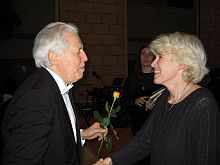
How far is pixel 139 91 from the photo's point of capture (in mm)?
3287

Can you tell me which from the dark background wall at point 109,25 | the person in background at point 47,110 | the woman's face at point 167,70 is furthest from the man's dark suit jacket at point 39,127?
the dark background wall at point 109,25

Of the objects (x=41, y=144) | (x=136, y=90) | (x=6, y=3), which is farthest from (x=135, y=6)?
(x=41, y=144)

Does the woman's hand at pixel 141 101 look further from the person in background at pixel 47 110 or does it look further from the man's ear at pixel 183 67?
the person in background at pixel 47 110

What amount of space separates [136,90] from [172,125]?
1636mm

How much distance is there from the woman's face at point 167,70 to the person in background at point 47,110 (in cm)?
54

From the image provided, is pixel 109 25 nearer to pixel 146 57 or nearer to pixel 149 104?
pixel 146 57

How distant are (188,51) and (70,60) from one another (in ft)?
2.40

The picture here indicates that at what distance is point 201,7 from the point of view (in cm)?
1064

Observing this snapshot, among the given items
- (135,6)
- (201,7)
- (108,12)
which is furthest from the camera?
(201,7)

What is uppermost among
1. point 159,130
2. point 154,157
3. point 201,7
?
point 201,7

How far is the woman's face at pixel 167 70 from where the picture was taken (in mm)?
1817

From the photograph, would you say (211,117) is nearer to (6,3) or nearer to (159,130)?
(159,130)

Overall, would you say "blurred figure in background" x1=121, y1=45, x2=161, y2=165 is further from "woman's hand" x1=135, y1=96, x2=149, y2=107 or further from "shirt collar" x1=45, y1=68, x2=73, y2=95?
"shirt collar" x1=45, y1=68, x2=73, y2=95

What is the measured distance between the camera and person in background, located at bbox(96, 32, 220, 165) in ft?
5.16
